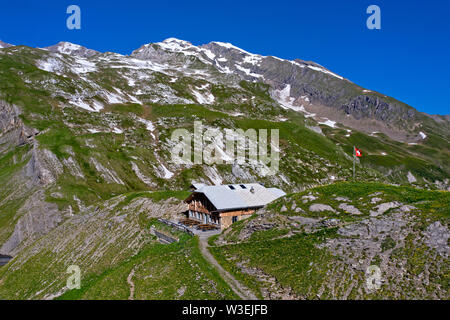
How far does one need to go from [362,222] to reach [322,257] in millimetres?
6477

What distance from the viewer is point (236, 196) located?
54219 millimetres

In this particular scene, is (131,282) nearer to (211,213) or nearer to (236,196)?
(211,213)

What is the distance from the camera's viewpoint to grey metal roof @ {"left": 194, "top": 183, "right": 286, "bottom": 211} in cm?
5131

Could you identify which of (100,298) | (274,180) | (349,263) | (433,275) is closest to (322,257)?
(349,263)

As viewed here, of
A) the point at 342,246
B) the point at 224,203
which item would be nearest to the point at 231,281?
the point at 342,246

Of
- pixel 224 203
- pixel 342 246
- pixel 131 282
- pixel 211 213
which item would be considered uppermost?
pixel 224 203

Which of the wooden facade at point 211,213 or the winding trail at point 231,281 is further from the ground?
the wooden facade at point 211,213

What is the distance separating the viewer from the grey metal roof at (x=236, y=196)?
51.3m

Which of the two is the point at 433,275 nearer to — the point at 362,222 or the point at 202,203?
the point at 362,222

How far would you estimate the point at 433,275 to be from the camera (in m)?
22.0

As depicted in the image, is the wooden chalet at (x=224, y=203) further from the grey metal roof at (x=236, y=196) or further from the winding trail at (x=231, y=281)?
the winding trail at (x=231, y=281)

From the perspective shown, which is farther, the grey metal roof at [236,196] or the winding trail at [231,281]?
the grey metal roof at [236,196]

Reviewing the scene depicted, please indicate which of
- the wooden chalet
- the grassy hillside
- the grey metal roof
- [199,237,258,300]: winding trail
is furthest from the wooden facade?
[199,237,258,300]: winding trail

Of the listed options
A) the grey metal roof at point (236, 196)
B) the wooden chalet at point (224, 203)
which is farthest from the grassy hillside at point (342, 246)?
the grey metal roof at point (236, 196)
